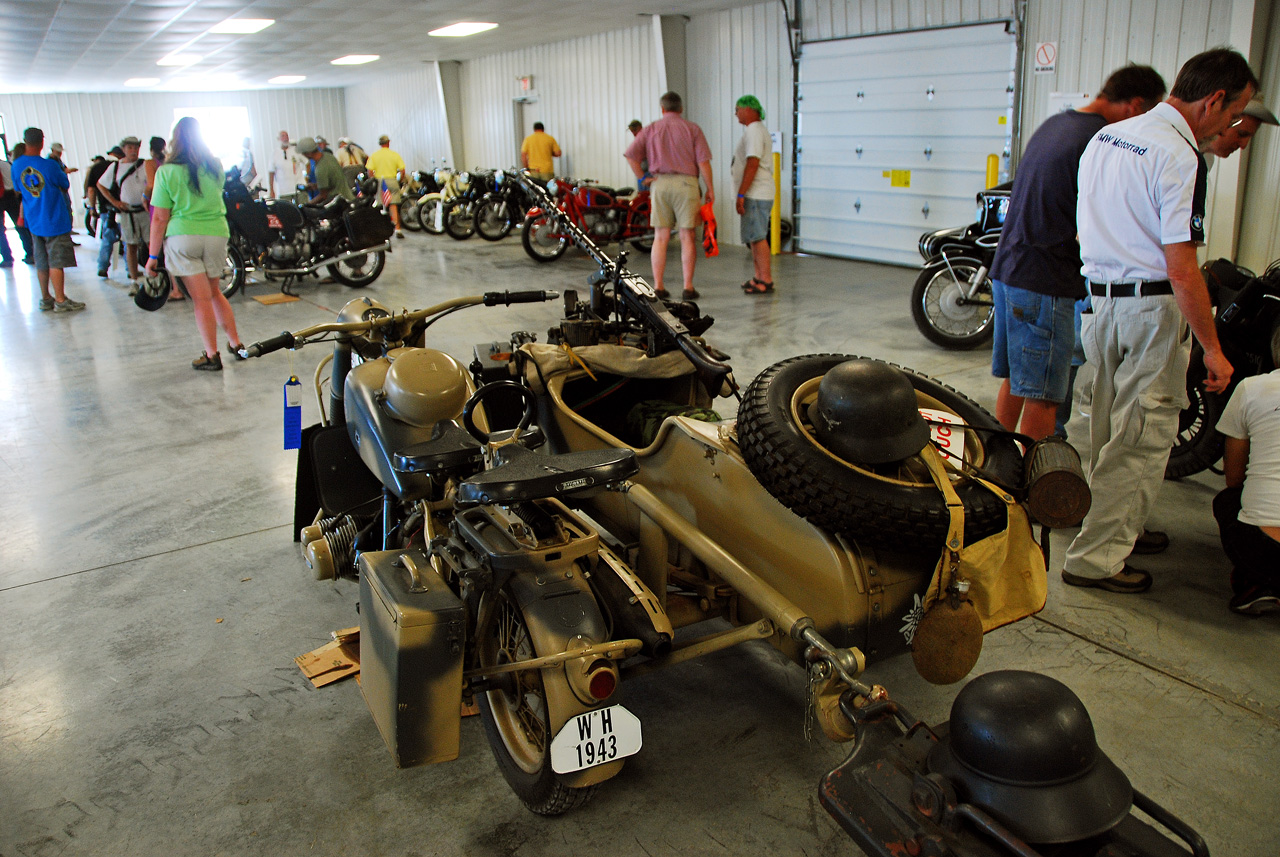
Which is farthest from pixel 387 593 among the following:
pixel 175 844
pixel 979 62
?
pixel 979 62

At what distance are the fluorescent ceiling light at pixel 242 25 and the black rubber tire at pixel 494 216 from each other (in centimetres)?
360

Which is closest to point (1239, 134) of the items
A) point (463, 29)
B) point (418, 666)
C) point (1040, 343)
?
point (1040, 343)

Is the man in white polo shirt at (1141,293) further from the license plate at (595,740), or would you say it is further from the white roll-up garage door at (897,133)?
the white roll-up garage door at (897,133)

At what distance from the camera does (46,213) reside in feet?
28.0

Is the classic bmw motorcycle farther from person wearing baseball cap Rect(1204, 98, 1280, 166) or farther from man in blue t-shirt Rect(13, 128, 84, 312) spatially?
man in blue t-shirt Rect(13, 128, 84, 312)

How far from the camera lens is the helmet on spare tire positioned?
2035mm

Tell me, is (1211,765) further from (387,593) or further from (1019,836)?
(387,593)

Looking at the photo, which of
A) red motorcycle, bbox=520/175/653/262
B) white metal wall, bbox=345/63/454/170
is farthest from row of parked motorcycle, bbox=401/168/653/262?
white metal wall, bbox=345/63/454/170

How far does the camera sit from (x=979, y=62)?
8.69 metres

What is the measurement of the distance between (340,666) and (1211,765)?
2.36 metres

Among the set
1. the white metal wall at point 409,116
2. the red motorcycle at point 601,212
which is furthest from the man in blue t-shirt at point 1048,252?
the white metal wall at point 409,116

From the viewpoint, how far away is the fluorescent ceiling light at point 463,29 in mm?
13125

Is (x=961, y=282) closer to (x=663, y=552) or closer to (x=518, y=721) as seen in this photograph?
(x=663, y=552)

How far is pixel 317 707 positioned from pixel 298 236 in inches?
310
